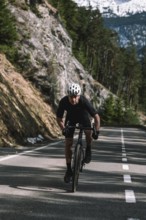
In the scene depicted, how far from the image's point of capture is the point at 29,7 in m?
48.9

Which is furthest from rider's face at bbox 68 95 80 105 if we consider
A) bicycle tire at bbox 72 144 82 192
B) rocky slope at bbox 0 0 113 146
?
rocky slope at bbox 0 0 113 146

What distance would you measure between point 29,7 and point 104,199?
4272 cm

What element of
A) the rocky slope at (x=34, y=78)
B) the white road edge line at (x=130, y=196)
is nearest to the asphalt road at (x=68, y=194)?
the white road edge line at (x=130, y=196)

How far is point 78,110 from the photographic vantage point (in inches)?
367

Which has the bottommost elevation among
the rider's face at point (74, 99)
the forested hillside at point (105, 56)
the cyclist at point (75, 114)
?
the forested hillside at point (105, 56)

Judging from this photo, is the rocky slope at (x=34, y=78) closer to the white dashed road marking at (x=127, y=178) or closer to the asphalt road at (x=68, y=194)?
the asphalt road at (x=68, y=194)

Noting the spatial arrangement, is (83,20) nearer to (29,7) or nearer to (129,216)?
(29,7)

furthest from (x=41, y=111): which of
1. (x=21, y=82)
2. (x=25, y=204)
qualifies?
(x=25, y=204)

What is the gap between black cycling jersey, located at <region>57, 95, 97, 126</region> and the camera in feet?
30.3

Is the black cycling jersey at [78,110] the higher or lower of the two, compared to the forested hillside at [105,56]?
higher

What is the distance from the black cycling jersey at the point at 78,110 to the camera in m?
9.23

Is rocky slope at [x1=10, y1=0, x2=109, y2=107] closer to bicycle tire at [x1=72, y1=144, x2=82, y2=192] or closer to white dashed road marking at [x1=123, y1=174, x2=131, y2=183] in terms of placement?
white dashed road marking at [x1=123, y1=174, x2=131, y2=183]

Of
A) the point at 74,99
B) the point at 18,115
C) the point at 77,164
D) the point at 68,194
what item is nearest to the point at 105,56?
the point at 18,115

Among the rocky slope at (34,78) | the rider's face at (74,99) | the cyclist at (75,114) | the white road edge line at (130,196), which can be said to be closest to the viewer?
the white road edge line at (130,196)
